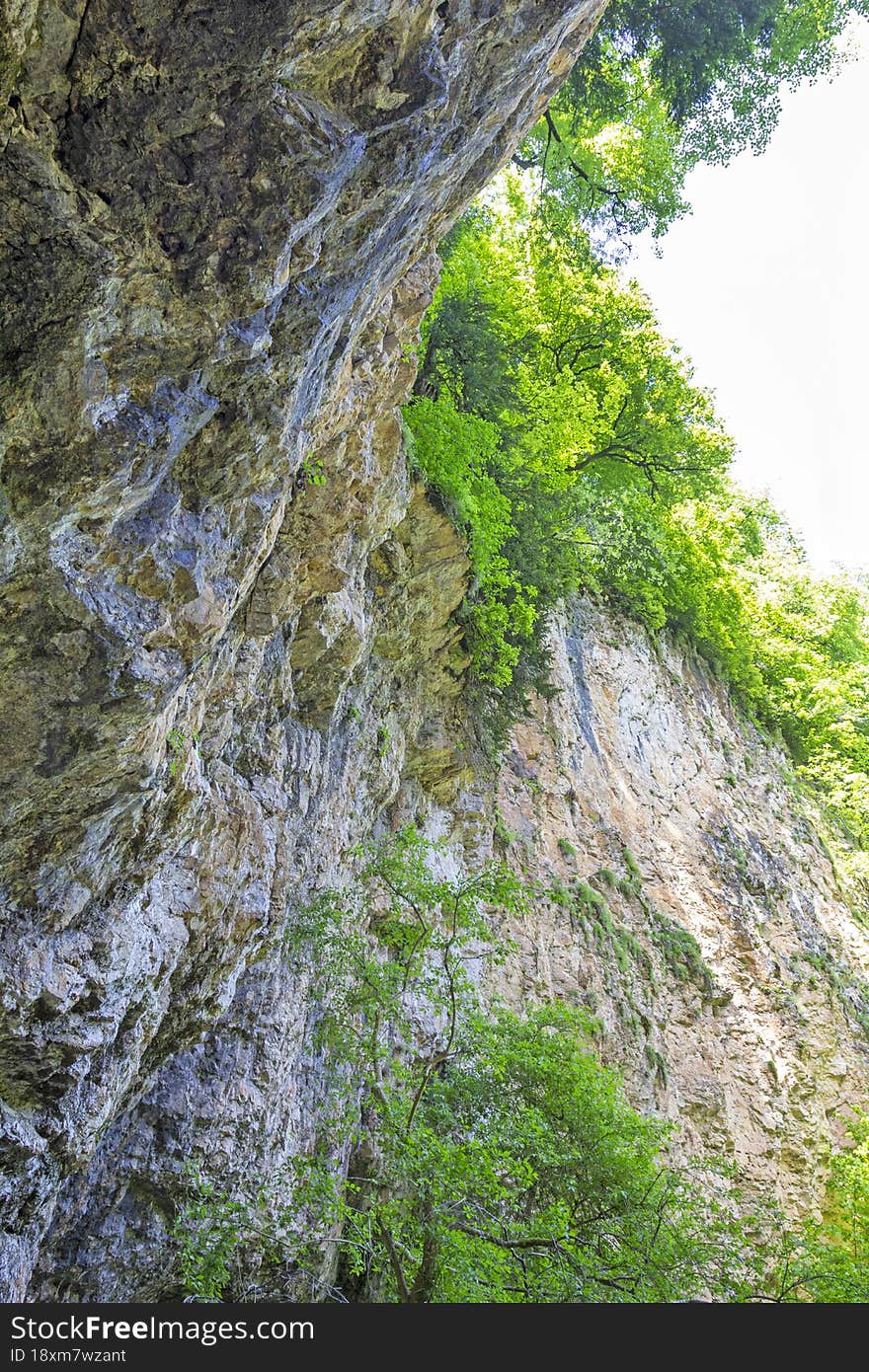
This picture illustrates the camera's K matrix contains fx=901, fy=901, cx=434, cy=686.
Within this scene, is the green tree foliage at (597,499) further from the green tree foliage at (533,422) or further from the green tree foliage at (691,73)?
the green tree foliage at (691,73)

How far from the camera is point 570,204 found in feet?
43.2

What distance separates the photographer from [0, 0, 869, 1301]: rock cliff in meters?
3.31

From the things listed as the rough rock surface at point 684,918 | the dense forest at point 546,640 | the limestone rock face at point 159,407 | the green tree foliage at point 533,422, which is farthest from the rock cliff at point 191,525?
the rough rock surface at point 684,918

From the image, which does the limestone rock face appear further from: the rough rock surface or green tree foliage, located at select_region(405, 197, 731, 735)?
the rough rock surface

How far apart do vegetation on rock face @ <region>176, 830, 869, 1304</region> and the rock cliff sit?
40 centimetres

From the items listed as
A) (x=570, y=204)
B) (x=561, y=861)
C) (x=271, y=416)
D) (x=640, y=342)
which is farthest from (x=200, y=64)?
(x=640, y=342)

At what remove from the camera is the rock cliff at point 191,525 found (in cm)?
331

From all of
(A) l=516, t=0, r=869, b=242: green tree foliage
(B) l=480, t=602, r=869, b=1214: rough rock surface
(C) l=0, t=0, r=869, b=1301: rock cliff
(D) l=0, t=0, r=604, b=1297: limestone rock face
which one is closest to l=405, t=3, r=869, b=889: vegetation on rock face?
(A) l=516, t=0, r=869, b=242: green tree foliage

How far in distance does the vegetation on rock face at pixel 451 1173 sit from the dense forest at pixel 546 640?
4 cm

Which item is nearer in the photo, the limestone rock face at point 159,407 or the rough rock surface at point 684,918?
the limestone rock face at point 159,407

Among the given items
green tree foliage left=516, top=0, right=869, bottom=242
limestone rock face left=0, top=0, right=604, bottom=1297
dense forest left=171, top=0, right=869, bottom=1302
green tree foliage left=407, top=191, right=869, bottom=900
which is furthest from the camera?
green tree foliage left=407, top=191, right=869, bottom=900

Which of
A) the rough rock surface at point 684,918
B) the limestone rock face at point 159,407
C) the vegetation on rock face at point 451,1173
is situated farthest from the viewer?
the rough rock surface at point 684,918
